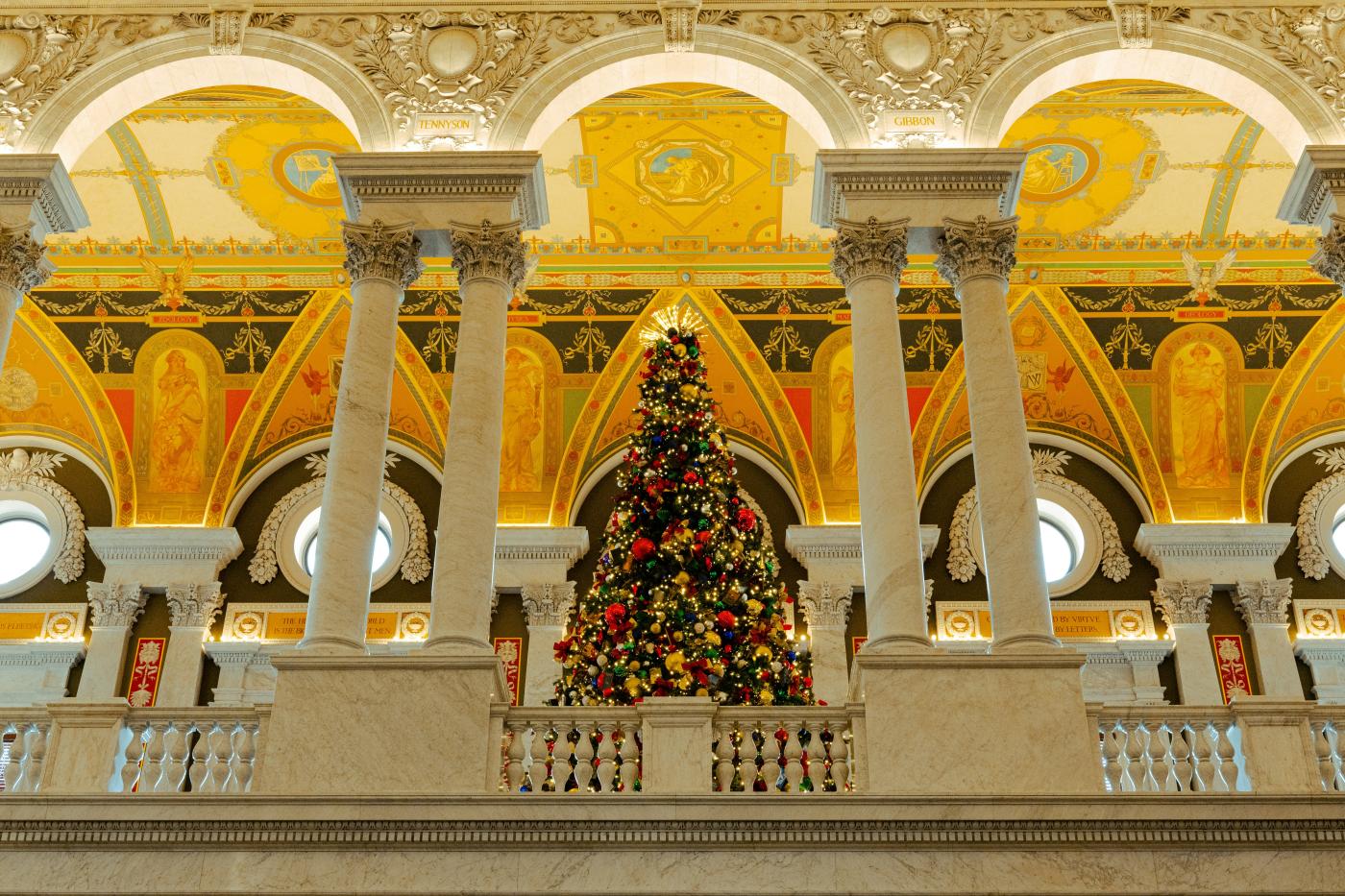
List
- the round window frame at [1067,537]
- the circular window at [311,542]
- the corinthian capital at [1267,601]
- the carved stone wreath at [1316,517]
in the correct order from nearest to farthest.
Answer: the corinthian capital at [1267,601] < the carved stone wreath at [1316,517] < the round window frame at [1067,537] < the circular window at [311,542]

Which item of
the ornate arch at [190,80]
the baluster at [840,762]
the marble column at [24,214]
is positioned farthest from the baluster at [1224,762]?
the marble column at [24,214]

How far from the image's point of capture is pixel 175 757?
9617 mm

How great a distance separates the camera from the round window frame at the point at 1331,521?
16594mm

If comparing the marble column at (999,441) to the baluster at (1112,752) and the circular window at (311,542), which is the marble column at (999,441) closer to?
the baluster at (1112,752)

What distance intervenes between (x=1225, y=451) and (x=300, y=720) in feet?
37.8

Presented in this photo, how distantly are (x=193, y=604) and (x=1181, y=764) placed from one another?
10848 mm

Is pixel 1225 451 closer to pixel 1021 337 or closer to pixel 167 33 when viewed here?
pixel 1021 337

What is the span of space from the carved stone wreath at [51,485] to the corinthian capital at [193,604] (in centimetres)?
123

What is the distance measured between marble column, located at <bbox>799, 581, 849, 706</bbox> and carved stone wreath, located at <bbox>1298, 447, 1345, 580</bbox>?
5.03 metres

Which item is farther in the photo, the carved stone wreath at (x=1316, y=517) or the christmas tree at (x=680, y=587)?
Answer: the carved stone wreath at (x=1316, y=517)

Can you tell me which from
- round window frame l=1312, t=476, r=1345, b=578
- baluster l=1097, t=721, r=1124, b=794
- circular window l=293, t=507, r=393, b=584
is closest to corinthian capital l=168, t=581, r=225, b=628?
circular window l=293, t=507, r=393, b=584

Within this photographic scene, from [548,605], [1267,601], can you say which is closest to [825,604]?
[548,605]

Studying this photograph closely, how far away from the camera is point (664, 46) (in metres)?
12.2

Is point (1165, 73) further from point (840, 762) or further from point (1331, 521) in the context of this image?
point (1331, 521)
